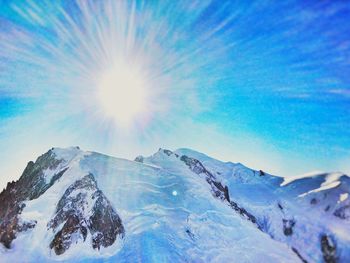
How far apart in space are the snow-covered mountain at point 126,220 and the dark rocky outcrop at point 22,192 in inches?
5.9

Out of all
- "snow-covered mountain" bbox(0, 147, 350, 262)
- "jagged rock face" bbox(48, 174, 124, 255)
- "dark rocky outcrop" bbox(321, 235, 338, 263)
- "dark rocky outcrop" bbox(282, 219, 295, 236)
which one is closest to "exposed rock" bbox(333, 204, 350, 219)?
"snow-covered mountain" bbox(0, 147, 350, 262)

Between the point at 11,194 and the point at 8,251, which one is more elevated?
the point at 11,194

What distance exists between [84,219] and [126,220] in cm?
500

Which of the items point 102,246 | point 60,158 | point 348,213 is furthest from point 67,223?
point 348,213

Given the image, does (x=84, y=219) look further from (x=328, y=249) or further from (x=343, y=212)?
(x=343, y=212)

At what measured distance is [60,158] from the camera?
5609 centimetres

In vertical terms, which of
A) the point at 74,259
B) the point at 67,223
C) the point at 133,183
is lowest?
the point at 74,259

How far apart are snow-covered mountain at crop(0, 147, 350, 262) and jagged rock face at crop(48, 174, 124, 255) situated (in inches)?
4.5

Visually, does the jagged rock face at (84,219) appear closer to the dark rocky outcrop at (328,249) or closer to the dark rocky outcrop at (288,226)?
the dark rocky outcrop at (288,226)

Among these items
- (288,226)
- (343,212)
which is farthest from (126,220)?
(343,212)

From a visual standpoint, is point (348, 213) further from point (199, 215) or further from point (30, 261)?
point (30, 261)

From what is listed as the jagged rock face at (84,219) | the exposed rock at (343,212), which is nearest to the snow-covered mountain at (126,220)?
the jagged rock face at (84,219)

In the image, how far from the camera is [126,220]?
3878 centimetres

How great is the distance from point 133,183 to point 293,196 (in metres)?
54.8
